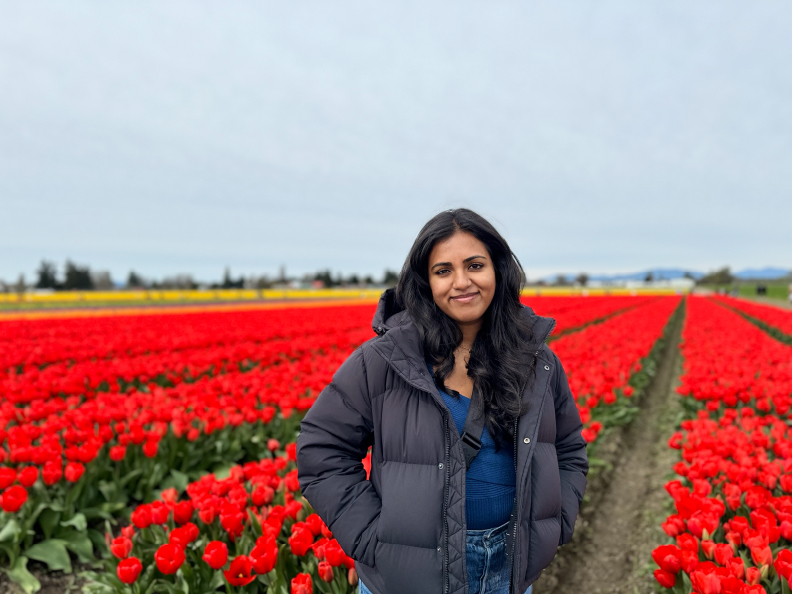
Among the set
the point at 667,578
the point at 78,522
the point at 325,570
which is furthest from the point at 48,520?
the point at 667,578

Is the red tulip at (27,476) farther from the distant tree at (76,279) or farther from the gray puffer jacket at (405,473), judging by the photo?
the distant tree at (76,279)

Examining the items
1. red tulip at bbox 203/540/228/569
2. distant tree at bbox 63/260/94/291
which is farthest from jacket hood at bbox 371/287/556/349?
distant tree at bbox 63/260/94/291

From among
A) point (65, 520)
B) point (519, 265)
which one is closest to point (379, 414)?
point (519, 265)

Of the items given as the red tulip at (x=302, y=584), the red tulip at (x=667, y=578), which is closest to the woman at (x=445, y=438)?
the red tulip at (x=302, y=584)

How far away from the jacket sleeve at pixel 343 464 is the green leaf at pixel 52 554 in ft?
8.34

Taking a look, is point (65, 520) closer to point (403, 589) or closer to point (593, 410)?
point (403, 589)

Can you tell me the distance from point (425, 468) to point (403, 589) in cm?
39

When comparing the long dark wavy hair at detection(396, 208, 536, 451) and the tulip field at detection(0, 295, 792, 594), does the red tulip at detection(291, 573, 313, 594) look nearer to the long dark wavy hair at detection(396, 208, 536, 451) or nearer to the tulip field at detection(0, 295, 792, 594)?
the tulip field at detection(0, 295, 792, 594)

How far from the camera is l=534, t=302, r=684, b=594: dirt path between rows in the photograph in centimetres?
350

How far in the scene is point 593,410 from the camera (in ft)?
18.7

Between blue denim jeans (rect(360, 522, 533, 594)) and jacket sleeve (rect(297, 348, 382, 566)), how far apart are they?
13.9 inches

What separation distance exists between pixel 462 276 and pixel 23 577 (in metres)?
3.26

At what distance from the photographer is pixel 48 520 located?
Result: 3.37 m

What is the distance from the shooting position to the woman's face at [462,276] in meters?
1.74
